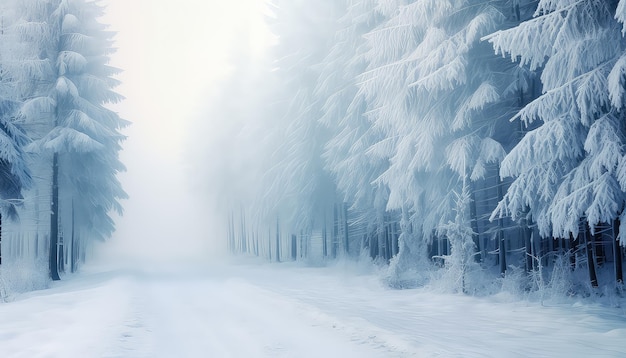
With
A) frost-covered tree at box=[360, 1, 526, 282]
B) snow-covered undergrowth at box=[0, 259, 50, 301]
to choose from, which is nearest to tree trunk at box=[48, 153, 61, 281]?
snow-covered undergrowth at box=[0, 259, 50, 301]

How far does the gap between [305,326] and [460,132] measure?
7.63 metres

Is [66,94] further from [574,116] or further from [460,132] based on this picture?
[574,116]

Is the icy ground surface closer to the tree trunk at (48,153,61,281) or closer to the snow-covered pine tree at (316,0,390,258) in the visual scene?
the snow-covered pine tree at (316,0,390,258)

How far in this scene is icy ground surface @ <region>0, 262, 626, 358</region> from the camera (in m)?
7.07

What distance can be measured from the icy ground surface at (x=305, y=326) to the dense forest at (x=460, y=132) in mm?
1595

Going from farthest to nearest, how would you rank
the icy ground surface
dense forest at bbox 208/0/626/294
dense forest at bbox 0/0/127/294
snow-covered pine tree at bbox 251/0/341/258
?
1. snow-covered pine tree at bbox 251/0/341/258
2. dense forest at bbox 0/0/127/294
3. dense forest at bbox 208/0/626/294
4. the icy ground surface

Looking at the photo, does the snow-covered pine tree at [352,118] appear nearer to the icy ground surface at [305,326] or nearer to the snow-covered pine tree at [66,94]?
the icy ground surface at [305,326]

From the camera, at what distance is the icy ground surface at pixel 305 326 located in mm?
7074

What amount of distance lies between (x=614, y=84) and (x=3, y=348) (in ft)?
33.3

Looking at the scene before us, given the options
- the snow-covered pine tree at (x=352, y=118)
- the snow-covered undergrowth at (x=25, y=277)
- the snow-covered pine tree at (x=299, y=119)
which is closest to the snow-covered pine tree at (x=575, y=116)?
the snow-covered pine tree at (x=352, y=118)

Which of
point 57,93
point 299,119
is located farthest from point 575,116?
point 57,93

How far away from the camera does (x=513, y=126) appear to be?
541 inches

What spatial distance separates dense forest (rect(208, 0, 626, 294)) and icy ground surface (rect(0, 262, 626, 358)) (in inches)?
62.8

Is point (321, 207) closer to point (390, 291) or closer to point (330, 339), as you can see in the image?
point (390, 291)
